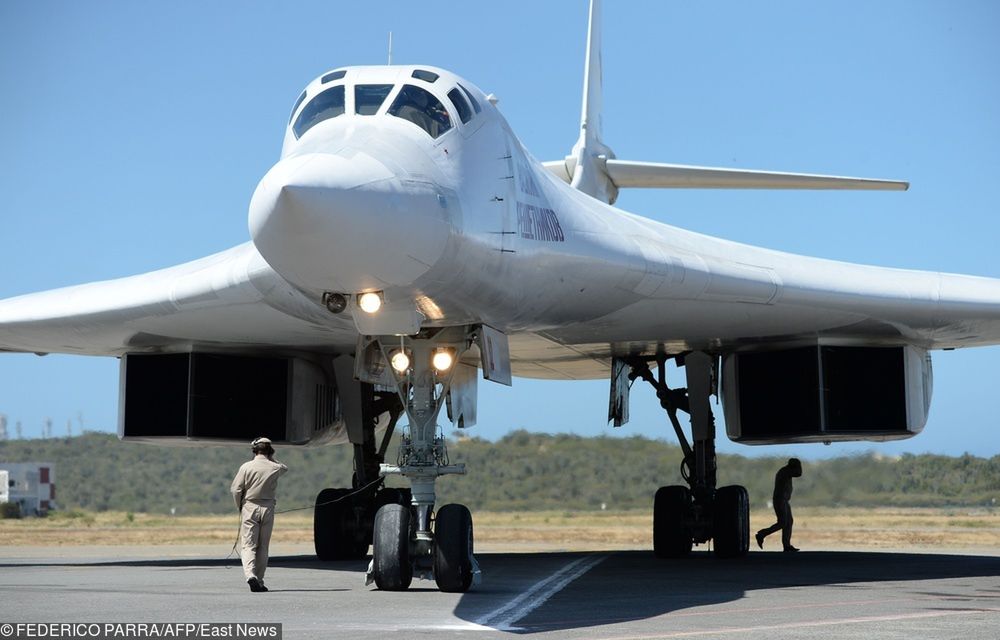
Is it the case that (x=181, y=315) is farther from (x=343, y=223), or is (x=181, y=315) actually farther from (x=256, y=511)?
(x=343, y=223)

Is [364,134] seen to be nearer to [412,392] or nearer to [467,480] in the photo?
[412,392]

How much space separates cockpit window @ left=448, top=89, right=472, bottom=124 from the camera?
361 inches

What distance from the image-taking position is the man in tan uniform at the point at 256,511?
972cm

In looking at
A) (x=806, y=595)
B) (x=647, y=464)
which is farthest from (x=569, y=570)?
(x=647, y=464)

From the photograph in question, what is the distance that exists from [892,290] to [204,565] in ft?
22.6

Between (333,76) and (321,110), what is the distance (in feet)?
1.27

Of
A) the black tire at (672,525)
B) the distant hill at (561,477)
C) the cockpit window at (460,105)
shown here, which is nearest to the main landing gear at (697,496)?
the black tire at (672,525)

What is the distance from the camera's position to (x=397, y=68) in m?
9.30

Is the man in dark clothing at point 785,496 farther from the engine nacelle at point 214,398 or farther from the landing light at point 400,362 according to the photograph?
the landing light at point 400,362

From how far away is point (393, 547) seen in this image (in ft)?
30.1

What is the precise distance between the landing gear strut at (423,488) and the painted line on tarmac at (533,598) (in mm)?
505

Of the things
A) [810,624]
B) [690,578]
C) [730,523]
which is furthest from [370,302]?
[730,523]

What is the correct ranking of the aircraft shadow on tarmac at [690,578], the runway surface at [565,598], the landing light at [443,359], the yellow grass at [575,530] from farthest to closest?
the yellow grass at [575,530]
the landing light at [443,359]
the aircraft shadow on tarmac at [690,578]
the runway surface at [565,598]

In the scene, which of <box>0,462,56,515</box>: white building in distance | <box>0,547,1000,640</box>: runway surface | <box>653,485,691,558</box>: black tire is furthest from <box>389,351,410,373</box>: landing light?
<box>0,462,56,515</box>: white building in distance
